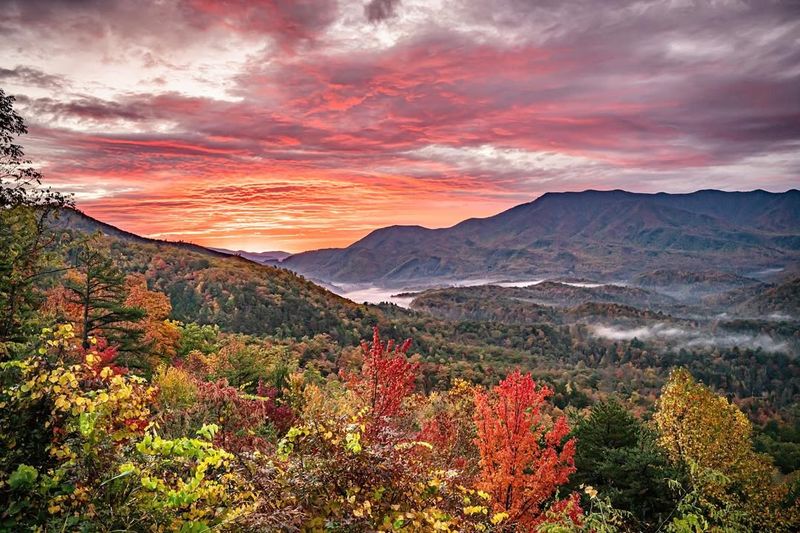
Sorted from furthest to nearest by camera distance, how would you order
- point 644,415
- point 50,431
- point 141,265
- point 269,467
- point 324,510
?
point 141,265
point 644,415
point 269,467
point 324,510
point 50,431

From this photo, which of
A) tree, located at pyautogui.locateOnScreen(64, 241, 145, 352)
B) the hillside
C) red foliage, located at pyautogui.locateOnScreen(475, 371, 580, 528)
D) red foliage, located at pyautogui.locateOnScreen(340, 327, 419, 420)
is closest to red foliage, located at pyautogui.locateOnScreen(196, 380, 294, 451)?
red foliage, located at pyautogui.locateOnScreen(340, 327, 419, 420)

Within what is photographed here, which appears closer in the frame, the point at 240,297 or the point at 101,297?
the point at 101,297

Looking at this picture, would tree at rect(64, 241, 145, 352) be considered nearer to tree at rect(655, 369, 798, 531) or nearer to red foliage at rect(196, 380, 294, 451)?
red foliage at rect(196, 380, 294, 451)

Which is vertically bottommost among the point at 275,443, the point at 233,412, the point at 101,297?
the point at 275,443

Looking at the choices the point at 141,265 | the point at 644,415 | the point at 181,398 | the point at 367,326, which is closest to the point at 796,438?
the point at 644,415

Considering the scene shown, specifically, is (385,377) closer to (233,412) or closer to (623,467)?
(233,412)

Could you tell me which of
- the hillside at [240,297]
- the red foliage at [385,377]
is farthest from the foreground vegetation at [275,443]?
the hillside at [240,297]

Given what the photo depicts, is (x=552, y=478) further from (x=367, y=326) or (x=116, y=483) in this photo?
(x=367, y=326)

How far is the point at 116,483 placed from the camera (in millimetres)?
6758

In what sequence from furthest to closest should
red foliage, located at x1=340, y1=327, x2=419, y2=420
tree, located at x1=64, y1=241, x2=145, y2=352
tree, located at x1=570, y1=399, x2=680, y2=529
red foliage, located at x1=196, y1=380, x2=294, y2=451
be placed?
tree, located at x1=64, y1=241, x2=145, y2=352 → tree, located at x1=570, y1=399, x2=680, y2=529 → red foliage, located at x1=340, y1=327, x2=419, y2=420 → red foliage, located at x1=196, y1=380, x2=294, y2=451

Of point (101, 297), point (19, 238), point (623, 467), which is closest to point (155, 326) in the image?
point (101, 297)

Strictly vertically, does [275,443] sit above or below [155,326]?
below

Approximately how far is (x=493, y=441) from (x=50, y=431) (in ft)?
50.8

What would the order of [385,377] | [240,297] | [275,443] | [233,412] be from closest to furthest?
[233,412]
[275,443]
[385,377]
[240,297]
